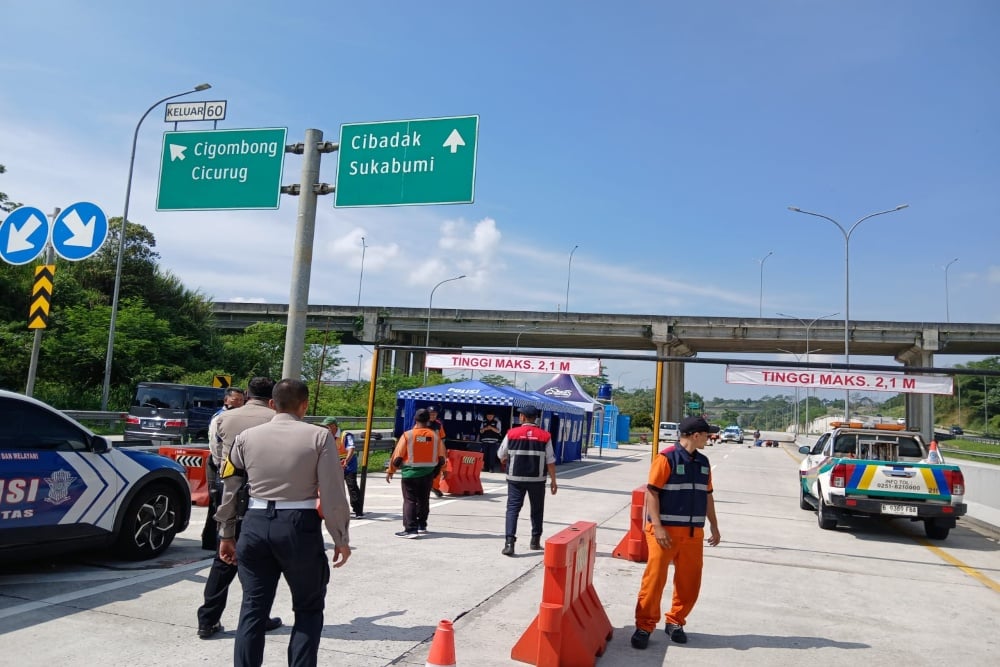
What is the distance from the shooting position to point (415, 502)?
10.3 meters

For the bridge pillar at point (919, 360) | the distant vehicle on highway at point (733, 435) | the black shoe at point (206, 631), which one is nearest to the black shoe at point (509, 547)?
the black shoe at point (206, 631)

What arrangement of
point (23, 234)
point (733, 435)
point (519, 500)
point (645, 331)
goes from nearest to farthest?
point (519, 500)
point (23, 234)
point (645, 331)
point (733, 435)

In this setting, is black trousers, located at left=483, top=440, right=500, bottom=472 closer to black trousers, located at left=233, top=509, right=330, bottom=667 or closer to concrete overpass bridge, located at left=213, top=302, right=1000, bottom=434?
black trousers, located at left=233, top=509, right=330, bottom=667

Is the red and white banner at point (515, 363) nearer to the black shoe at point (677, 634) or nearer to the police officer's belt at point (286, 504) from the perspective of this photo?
the black shoe at point (677, 634)

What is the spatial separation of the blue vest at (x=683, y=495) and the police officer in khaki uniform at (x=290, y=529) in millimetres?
2781

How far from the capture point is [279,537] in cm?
405

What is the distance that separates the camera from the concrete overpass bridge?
56406 mm

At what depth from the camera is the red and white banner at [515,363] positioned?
13616 millimetres

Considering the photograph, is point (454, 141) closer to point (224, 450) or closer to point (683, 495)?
point (224, 450)

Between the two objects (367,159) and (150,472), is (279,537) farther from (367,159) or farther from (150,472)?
(367,159)

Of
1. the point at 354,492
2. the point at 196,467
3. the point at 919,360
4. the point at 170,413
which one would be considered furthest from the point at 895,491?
the point at 919,360

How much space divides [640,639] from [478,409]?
2003cm

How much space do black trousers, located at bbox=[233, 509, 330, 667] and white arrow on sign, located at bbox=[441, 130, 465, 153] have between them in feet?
27.7

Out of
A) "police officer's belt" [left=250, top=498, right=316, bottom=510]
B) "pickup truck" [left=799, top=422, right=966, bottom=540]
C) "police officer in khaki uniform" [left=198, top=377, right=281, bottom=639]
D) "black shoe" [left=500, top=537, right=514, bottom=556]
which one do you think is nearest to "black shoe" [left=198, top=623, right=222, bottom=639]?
"police officer in khaki uniform" [left=198, top=377, right=281, bottom=639]
